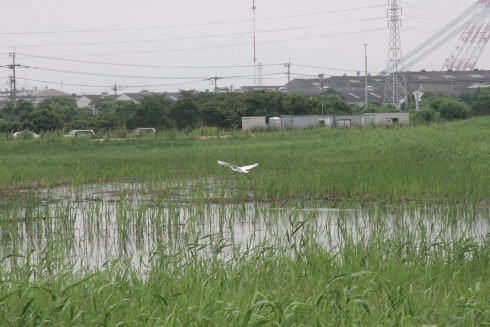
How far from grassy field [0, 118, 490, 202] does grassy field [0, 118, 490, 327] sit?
0.05m

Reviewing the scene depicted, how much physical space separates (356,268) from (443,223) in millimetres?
3241

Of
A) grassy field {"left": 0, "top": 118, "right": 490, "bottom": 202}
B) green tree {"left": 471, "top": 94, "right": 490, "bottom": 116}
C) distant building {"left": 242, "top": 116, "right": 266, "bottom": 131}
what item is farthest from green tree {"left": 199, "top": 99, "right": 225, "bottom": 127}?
grassy field {"left": 0, "top": 118, "right": 490, "bottom": 202}

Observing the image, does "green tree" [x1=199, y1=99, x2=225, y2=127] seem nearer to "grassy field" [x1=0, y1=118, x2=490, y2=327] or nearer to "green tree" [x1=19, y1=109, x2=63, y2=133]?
"green tree" [x1=19, y1=109, x2=63, y2=133]

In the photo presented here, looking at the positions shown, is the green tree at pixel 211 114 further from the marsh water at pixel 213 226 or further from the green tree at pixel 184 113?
the marsh water at pixel 213 226

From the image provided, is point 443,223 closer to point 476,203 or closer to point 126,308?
point 476,203

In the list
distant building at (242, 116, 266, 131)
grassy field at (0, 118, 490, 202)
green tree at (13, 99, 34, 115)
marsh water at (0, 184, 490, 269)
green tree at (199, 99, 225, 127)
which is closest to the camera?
marsh water at (0, 184, 490, 269)

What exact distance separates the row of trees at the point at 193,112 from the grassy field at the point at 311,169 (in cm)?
1373

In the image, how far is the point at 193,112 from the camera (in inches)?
1395

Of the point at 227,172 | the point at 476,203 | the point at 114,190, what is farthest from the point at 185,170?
the point at 476,203

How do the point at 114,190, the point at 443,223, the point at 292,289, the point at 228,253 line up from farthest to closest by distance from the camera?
the point at 114,190
the point at 443,223
the point at 228,253
the point at 292,289

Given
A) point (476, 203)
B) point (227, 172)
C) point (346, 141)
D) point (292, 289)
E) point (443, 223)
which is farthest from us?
point (346, 141)

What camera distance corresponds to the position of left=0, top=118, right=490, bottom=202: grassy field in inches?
384

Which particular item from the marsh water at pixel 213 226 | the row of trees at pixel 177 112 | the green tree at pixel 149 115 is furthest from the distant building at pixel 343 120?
the marsh water at pixel 213 226

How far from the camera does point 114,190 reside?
11406 mm
